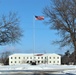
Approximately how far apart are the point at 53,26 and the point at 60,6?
3.88 m

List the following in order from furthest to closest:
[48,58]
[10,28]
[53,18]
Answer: [48,58] < [53,18] < [10,28]

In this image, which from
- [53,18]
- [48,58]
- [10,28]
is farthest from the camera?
[48,58]

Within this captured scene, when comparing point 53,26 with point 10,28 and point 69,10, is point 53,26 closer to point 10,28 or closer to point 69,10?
point 69,10

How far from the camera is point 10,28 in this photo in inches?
1780

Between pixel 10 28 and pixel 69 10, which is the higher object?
pixel 69 10

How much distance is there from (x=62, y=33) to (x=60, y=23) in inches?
72.6

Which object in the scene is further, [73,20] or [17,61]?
[17,61]

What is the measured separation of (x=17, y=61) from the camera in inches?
6304

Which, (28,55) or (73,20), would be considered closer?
(73,20)

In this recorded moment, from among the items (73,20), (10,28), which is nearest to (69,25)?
(73,20)

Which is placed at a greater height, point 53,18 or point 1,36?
point 53,18

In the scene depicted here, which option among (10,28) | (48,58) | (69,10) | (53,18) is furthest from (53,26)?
(48,58)

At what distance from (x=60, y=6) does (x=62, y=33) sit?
472cm

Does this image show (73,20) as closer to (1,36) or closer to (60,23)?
(60,23)
